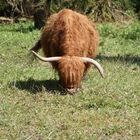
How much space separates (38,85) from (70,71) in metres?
0.95

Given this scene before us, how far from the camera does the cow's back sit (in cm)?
774

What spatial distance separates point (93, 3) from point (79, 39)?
1066 cm

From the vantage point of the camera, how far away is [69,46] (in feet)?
25.1

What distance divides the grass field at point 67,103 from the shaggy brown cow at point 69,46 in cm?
30

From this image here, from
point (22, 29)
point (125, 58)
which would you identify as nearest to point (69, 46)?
point (125, 58)

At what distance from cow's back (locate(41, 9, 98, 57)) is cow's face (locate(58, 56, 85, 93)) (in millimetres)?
175

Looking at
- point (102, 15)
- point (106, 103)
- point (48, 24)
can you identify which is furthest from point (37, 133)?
point (102, 15)

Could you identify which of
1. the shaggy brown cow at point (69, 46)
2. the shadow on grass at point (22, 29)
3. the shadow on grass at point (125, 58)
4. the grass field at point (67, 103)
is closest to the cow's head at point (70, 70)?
the shaggy brown cow at point (69, 46)

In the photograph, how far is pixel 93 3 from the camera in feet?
60.2

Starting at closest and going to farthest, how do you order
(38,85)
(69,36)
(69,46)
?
(69,46)
(69,36)
(38,85)

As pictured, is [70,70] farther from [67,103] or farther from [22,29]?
[22,29]

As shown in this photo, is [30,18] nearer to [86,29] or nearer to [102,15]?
[102,15]

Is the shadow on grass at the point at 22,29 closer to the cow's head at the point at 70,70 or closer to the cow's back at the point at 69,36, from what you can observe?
the cow's back at the point at 69,36

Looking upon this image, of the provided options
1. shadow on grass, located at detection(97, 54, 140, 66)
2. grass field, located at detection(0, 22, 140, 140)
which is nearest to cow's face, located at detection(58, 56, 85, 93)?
grass field, located at detection(0, 22, 140, 140)
